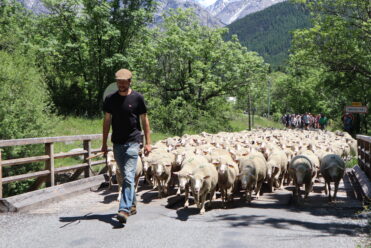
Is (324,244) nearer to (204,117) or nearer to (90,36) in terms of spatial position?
(204,117)

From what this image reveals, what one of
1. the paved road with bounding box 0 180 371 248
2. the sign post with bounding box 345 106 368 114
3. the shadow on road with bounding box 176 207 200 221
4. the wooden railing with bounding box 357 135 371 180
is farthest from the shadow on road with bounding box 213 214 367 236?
the sign post with bounding box 345 106 368 114

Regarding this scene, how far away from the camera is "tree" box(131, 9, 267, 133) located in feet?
95.5

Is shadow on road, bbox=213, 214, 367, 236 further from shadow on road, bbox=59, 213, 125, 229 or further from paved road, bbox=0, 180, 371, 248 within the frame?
shadow on road, bbox=59, 213, 125, 229

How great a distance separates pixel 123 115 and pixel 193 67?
2427 centimetres

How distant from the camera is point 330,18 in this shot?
907 inches

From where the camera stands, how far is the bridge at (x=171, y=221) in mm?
5352

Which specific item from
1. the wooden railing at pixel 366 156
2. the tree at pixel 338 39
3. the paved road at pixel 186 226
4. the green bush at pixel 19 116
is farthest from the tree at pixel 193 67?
the paved road at pixel 186 226

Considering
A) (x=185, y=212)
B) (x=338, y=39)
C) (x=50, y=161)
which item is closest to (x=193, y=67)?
(x=338, y=39)

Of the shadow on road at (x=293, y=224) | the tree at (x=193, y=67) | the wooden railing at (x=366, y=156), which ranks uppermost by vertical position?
the tree at (x=193, y=67)

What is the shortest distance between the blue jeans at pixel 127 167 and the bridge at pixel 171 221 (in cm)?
42

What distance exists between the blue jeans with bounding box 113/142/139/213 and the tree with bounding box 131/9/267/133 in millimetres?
21595

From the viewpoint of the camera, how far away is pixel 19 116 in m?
12.6

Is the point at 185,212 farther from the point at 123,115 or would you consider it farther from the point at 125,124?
the point at 123,115

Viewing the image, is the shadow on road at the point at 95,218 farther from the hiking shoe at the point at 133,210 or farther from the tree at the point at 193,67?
the tree at the point at 193,67
